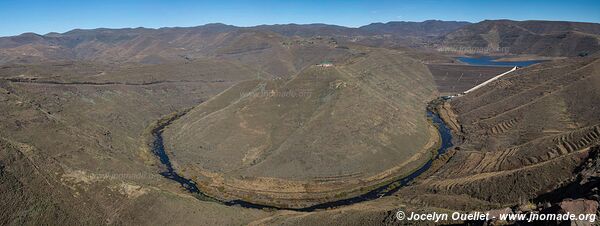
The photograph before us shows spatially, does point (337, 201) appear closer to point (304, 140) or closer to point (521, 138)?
point (304, 140)

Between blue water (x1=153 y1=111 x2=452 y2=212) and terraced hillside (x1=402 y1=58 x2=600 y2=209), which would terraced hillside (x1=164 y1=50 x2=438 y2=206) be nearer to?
blue water (x1=153 y1=111 x2=452 y2=212)

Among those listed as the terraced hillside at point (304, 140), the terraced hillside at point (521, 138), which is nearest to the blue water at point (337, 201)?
the terraced hillside at point (304, 140)

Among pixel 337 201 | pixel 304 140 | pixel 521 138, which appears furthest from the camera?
pixel 304 140

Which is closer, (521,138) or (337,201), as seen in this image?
(337,201)

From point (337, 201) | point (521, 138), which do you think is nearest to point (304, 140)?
point (337, 201)

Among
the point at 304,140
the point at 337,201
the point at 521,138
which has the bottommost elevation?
the point at 337,201

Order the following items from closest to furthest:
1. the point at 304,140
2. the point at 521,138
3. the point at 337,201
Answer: the point at 337,201, the point at 521,138, the point at 304,140

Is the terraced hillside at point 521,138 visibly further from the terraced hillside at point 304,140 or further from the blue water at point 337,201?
the terraced hillside at point 304,140
